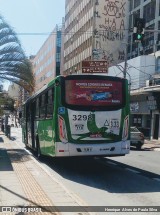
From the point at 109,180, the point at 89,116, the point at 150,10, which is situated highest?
the point at 150,10

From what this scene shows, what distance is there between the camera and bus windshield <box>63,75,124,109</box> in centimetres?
1424

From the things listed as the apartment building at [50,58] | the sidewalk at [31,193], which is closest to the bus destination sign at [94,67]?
the sidewalk at [31,193]

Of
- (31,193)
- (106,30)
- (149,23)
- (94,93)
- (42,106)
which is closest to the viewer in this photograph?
(31,193)

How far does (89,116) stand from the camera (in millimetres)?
14172

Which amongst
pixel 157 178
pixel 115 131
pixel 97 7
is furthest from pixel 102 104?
pixel 97 7

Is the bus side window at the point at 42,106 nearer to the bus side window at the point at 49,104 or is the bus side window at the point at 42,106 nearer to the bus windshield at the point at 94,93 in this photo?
the bus side window at the point at 49,104

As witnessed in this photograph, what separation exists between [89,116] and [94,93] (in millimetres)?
823

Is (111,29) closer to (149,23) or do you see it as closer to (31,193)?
(149,23)

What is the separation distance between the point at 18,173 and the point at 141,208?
221 inches

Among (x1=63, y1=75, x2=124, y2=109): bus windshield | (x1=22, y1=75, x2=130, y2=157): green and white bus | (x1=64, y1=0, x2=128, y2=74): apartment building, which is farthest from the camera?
(x1=64, y1=0, x2=128, y2=74): apartment building

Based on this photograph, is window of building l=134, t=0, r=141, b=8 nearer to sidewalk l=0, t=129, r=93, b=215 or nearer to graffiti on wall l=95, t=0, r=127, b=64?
graffiti on wall l=95, t=0, r=127, b=64

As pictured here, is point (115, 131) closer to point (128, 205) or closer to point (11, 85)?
point (128, 205)

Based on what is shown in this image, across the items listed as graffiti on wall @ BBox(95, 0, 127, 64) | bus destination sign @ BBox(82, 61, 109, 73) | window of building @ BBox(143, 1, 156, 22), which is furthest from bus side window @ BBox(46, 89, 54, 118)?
graffiti on wall @ BBox(95, 0, 127, 64)

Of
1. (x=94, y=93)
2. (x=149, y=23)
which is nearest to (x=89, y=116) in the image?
(x=94, y=93)
